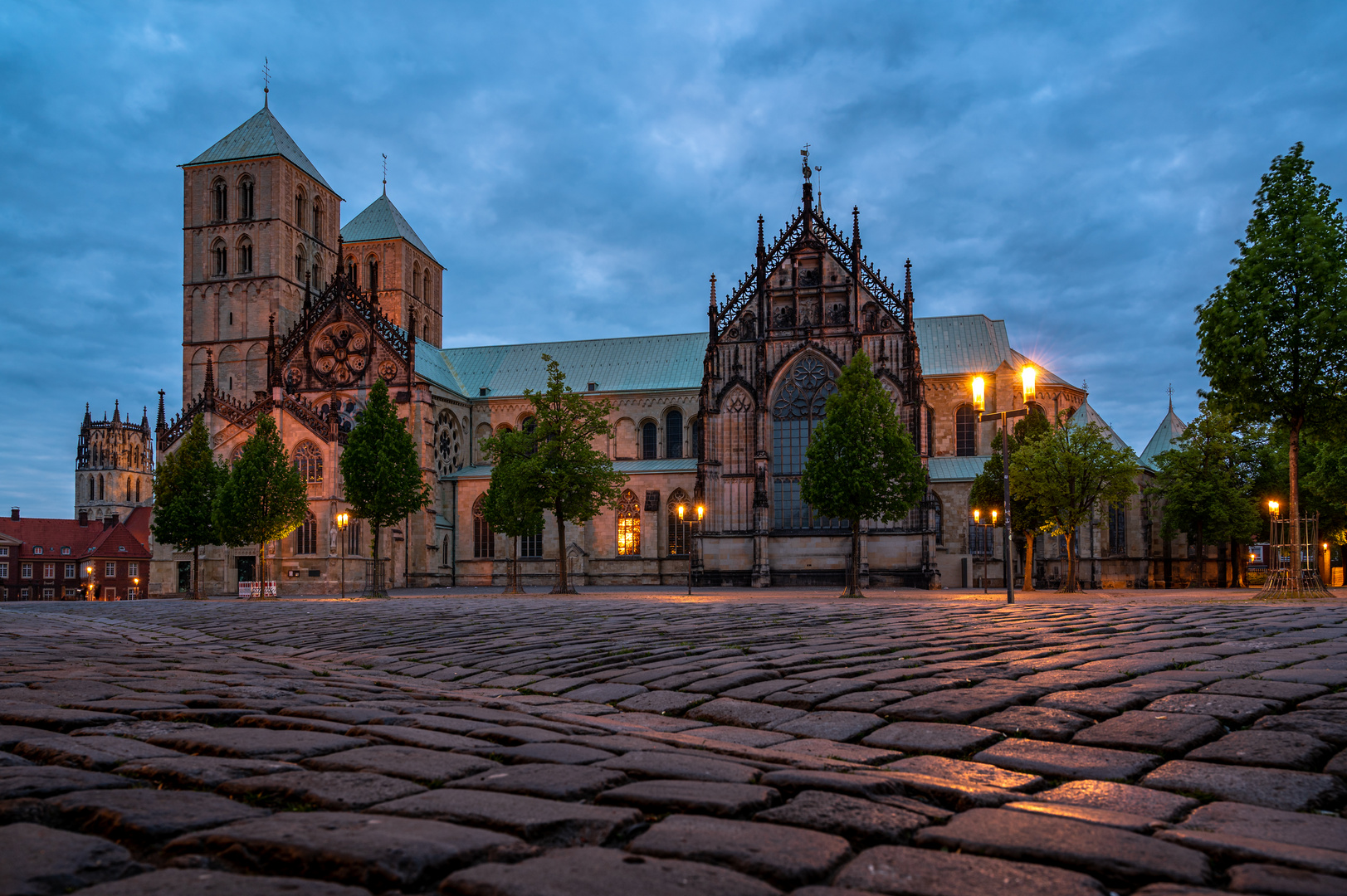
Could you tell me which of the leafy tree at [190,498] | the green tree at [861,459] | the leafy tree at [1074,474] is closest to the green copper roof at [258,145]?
the leafy tree at [190,498]

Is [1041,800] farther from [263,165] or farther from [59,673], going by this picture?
[263,165]

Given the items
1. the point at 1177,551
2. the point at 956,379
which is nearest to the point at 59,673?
the point at 956,379

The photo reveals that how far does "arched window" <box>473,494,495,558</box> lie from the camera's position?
52.0 metres

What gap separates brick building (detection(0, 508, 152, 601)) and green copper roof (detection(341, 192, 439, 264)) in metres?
36.0

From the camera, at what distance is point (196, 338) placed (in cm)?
5881

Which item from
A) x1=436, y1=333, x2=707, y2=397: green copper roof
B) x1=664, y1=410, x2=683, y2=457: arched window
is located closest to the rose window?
x1=436, y1=333, x2=707, y2=397: green copper roof

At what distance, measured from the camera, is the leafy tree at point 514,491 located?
110 feet

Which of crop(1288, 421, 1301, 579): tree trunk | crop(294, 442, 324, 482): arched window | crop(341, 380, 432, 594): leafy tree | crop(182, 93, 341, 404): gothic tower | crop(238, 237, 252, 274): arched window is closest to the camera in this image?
crop(1288, 421, 1301, 579): tree trunk

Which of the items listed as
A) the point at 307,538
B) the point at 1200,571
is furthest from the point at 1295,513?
the point at 307,538

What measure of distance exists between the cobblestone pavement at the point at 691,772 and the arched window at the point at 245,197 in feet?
187

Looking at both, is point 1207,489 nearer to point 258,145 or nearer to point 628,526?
point 628,526

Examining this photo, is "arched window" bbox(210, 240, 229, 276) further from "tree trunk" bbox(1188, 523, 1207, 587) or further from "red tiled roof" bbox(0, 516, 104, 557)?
"tree trunk" bbox(1188, 523, 1207, 587)

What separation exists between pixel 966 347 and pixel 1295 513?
1255 inches

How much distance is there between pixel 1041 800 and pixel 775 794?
1111 millimetres
